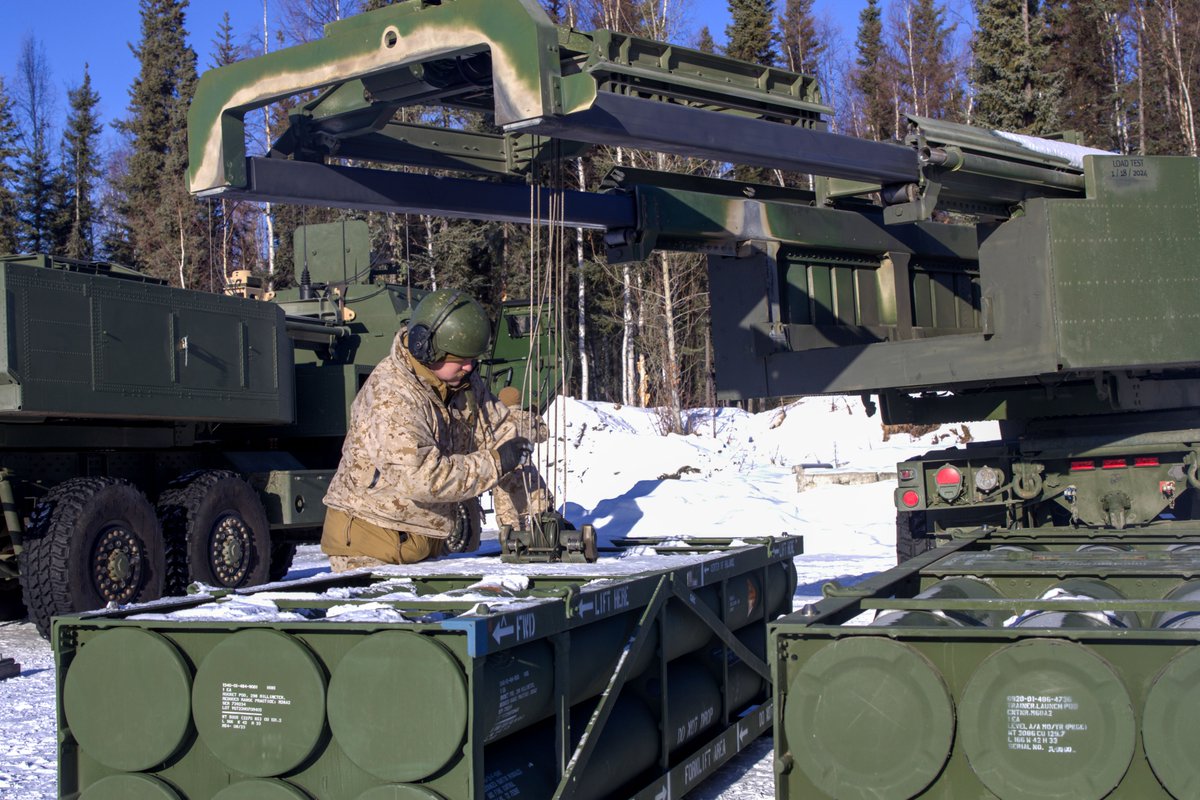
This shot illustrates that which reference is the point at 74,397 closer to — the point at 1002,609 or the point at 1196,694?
the point at 1002,609

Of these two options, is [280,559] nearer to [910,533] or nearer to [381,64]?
[910,533]

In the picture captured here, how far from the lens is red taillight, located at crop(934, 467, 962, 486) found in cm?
831

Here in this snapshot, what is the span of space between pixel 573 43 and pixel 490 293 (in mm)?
25081

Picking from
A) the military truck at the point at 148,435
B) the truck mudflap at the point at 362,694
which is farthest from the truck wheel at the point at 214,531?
the truck mudflap at the point at 362,694

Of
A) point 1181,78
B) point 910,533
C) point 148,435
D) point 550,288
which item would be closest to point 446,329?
point 550,288

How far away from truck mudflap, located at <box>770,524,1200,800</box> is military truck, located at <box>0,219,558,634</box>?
3723 mm

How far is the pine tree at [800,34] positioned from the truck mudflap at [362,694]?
36331mm

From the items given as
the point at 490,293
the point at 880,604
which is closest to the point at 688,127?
the point at 880,604

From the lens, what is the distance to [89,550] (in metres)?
8.20

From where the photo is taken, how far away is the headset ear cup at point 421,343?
191 inches

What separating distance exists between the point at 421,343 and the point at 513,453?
1.77ft

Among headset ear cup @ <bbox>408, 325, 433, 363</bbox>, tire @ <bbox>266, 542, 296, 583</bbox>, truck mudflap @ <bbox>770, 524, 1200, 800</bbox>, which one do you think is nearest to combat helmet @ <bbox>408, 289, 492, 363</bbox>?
headset ear cup @ <bbox>408, 325, 433, 363</bbox>

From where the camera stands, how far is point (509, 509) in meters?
5.25

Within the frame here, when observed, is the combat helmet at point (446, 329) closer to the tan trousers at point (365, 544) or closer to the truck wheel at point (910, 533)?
the tan trousers at point (365, 544)
